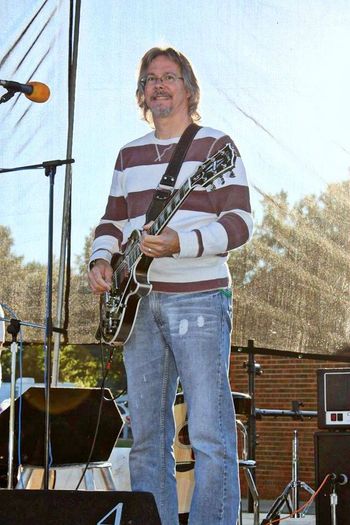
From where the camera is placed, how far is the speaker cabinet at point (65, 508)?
2131 mm

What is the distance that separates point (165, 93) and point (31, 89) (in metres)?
0.46

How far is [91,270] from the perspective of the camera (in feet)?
10.2

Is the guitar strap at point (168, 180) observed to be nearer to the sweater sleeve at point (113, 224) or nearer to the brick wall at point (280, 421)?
the sweater sleeve at point (113, 224)

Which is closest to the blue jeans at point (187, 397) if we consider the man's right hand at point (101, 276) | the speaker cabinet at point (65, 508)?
the man's right hand at point (101, 276)

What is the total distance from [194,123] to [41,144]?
153cm

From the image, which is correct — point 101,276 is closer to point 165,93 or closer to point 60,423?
point 165,93

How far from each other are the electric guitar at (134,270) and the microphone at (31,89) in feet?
1.78

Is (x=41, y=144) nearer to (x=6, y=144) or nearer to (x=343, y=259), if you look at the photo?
(x=6, y=144)

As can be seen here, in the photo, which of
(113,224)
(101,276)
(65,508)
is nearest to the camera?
(65,508)

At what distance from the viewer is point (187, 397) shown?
110 inches

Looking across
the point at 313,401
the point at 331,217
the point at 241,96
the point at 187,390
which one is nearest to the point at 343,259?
the point at 331,217

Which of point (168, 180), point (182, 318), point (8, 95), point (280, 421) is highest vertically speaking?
point (8, 95)

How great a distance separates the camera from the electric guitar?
2805 millimetres

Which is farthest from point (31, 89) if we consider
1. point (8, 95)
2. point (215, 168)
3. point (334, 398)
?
point (334, 398)
